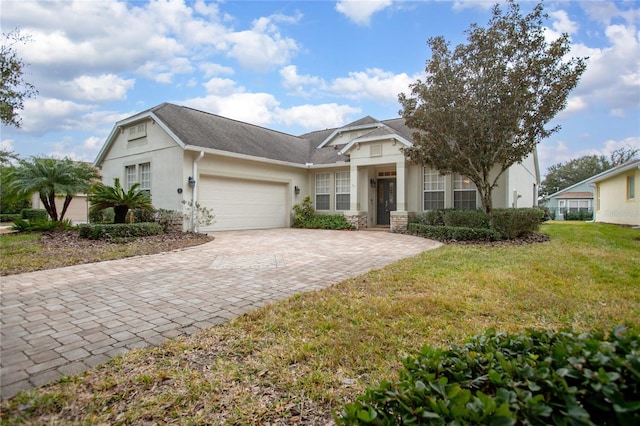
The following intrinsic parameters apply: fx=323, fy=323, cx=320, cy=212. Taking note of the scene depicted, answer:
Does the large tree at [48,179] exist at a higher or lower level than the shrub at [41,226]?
higher

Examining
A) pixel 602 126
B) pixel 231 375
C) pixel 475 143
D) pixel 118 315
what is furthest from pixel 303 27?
pixel 602 126

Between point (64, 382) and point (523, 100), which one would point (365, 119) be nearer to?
point (523, 100)

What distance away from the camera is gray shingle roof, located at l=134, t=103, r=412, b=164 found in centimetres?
1290

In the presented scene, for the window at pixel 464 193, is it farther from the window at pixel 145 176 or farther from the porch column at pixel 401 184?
the window at pixel 145 176

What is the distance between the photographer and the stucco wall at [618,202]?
47.1 feet

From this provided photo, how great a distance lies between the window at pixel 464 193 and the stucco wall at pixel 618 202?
774cm

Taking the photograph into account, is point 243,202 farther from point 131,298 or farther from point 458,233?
point 131,298

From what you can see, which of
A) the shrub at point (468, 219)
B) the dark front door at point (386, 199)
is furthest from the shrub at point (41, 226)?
the shrub at point (468, 219)

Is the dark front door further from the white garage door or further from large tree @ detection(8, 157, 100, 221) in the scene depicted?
large tree @ detection(8, 157, 100, 221)

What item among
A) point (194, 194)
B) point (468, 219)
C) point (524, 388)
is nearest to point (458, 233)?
point (468, 219)

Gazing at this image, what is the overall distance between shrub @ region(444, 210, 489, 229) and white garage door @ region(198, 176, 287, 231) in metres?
7.91

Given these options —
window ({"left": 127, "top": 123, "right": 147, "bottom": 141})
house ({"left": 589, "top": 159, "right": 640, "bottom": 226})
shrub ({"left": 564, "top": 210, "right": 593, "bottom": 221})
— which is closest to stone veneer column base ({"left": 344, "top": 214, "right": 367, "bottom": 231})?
window ({"left": 127, "top": 123, "right": 147, "bottom": 141})

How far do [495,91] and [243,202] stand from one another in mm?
10309

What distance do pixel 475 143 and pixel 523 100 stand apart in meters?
1.70
